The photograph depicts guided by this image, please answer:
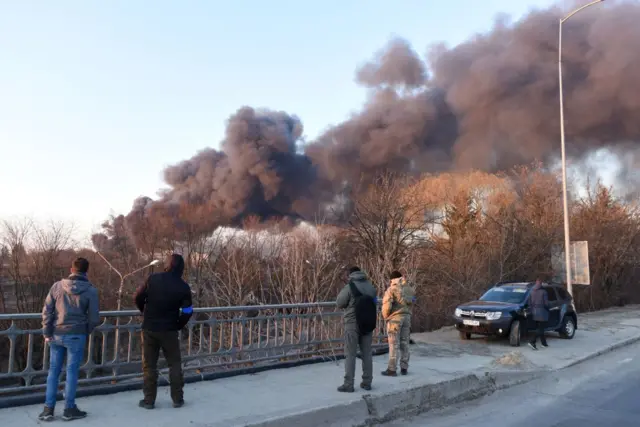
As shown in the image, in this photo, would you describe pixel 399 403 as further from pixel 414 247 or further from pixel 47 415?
pixel 414 247

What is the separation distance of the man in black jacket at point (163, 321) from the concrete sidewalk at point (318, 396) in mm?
233

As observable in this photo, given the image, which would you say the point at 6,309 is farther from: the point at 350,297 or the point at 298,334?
the point at 350,297

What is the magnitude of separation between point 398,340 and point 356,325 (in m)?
1.29

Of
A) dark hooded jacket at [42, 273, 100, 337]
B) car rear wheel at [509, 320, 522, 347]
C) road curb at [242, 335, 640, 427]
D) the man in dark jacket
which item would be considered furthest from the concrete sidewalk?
the man in dark jacket

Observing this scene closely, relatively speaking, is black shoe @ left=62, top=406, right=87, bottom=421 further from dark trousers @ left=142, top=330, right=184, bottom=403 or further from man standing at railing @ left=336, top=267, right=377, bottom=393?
man standing at railing @ left=336, top=267, right=377, bottom=393

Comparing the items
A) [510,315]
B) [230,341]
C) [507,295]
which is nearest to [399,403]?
[230,341]

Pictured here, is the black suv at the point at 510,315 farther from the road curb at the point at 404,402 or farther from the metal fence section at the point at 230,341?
the metal fence section at the point at 230,341

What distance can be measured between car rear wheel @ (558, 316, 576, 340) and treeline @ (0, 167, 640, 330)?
3.70m

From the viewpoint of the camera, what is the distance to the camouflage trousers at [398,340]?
23.5ft

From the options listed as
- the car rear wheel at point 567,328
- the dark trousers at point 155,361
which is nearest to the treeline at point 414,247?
the car rear wheel at point 567,328

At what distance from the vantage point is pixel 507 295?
40.0ft

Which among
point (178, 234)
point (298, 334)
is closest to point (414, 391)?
point (298, 334)

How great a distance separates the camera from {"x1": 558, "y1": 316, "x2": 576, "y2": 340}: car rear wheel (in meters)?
12.6

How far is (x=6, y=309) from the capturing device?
1233 inches
